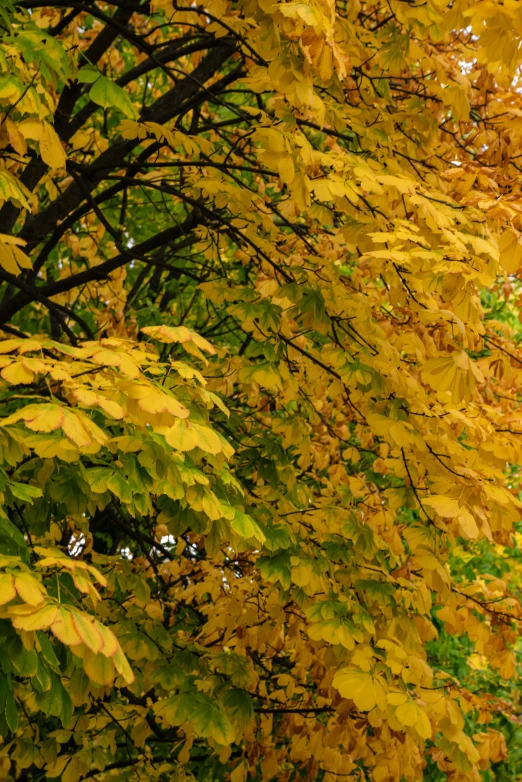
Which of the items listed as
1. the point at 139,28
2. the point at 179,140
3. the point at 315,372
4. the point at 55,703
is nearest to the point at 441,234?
the point at 315,372

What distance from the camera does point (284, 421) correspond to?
427cm

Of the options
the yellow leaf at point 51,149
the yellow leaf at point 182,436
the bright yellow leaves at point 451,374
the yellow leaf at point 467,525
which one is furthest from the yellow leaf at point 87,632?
the yellow leaf at point 51,149

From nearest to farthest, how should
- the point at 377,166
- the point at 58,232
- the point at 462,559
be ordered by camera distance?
the point at 377,166 < the point at 58,232 < the point at 462,559

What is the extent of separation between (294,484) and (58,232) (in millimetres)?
2239

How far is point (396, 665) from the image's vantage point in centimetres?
315

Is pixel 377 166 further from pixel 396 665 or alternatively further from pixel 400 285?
pixel 396 665

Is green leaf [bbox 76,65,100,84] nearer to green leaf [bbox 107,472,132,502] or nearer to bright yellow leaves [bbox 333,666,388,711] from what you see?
green leaf [bbox 107,472,132,502]

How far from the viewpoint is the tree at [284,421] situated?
250 cm

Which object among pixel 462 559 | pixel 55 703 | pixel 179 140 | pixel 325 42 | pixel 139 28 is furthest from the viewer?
pixel 462 559

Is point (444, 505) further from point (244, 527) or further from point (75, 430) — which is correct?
point (75, 430)

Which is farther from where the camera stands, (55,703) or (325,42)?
(325,42)

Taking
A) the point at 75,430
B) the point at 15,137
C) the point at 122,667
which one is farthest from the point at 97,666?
the point at 15,137

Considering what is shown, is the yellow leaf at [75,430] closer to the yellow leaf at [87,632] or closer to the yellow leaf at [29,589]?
the yellow leaf at [29,589]

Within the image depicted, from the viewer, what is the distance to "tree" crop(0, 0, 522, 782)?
250 centimetres
